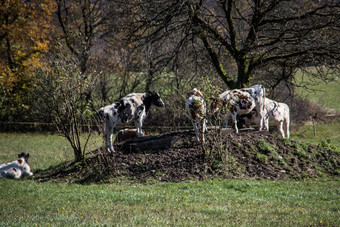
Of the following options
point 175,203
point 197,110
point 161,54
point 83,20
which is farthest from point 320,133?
point 83,20

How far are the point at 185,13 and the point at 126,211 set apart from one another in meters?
8.24

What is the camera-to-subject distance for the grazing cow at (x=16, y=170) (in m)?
10.8

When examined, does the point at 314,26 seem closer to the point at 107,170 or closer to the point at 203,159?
the point at 203,159

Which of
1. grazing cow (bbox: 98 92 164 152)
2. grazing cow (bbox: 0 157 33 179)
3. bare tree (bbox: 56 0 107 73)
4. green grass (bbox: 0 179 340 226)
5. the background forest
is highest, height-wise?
bare tree (bbox: 56 0 107 73)

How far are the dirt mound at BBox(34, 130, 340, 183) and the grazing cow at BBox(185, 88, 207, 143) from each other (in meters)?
0.39

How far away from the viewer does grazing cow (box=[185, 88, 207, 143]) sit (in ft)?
32.8

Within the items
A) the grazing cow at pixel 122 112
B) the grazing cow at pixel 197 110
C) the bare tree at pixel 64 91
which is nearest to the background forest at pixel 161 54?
the bare tree at pixel 64 91

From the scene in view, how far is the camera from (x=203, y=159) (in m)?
10.2

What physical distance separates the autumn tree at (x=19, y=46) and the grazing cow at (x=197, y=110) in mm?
15645

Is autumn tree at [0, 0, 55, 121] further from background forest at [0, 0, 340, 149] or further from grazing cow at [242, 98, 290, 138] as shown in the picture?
grazing cow at [242, 98, 290, 138]

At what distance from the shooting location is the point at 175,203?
7145mm

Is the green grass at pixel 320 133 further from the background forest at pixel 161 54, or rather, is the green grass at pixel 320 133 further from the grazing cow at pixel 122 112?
the grazing cow at pixel 122 112

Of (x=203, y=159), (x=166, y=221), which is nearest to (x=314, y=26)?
(x=203, y=159)

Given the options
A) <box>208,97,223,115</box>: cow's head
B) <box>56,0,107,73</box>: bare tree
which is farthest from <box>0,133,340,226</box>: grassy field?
<box>56,0,107,73</box>: bare tree
